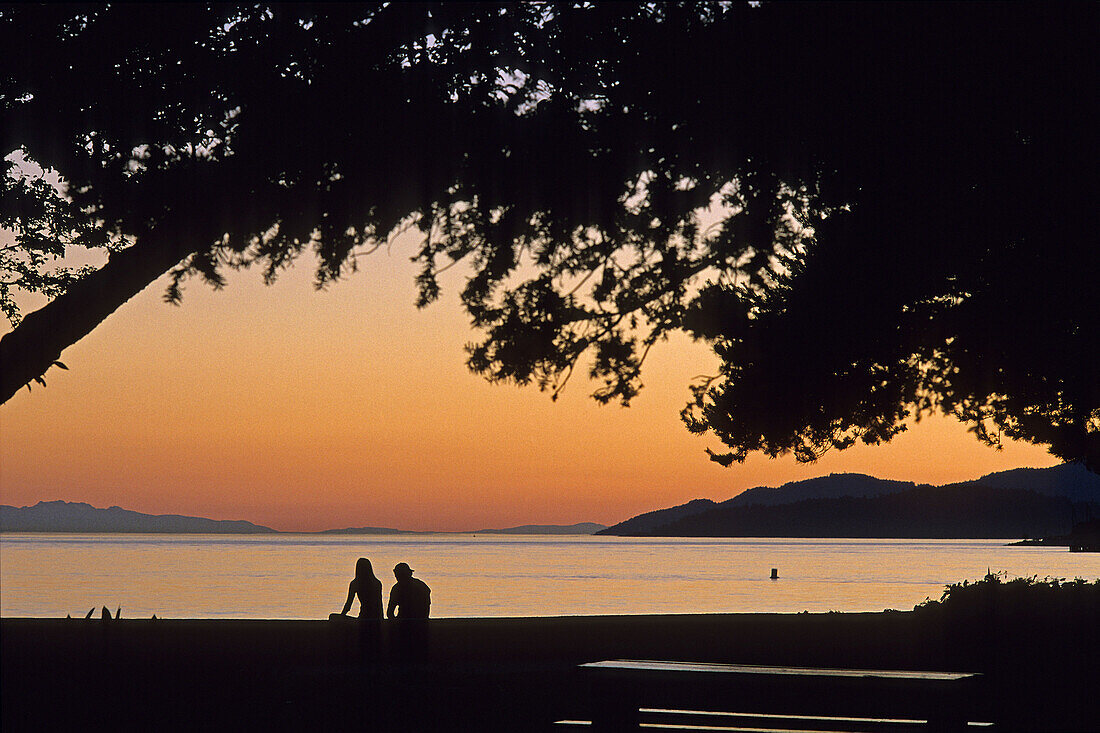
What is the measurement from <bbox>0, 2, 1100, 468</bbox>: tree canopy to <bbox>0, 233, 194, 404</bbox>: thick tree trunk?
0.03m

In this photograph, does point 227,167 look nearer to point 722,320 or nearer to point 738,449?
point 722,320

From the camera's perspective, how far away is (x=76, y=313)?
47.8 ft

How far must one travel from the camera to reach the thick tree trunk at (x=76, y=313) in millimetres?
14211

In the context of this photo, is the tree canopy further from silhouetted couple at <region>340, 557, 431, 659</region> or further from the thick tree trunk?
silhouetted couple at <region>340, 557, 431, 659</region>

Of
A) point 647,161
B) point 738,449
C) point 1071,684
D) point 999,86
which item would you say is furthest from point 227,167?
point 738,449

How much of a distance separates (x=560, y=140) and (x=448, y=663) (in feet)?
19.2

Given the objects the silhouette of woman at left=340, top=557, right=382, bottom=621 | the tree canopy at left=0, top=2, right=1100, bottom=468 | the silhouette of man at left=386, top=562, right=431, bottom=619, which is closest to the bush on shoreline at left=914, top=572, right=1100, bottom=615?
the tree canopy at left=0, top=2, right=1100, bottom=468

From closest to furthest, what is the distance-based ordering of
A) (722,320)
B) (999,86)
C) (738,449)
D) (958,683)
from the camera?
1. (958,683)
2. (999,86)
3. (722,320)
4. (738,449)

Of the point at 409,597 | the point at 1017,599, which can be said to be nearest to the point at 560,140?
the point at 409,597

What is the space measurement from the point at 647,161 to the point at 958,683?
22.5ft

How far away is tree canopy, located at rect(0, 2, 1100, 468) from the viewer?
40.9ft

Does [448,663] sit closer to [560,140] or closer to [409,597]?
[409,597]

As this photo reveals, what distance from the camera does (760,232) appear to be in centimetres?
1427

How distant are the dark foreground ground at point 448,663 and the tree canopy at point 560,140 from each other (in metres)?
3.82
